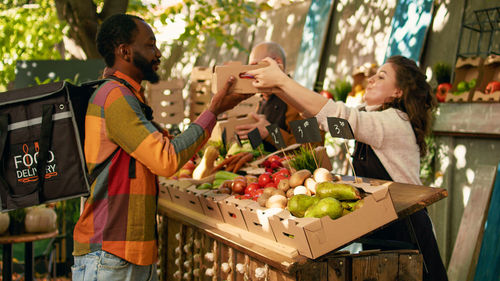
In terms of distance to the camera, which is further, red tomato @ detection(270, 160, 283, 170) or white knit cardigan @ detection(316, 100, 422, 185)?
red tomato @ detection(270, 160, 283, 170)

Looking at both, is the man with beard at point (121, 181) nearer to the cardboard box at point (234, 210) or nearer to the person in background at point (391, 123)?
the cardboard box at point (234, 210)

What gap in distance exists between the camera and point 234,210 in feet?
7.18

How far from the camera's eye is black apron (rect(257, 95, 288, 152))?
3594 mm

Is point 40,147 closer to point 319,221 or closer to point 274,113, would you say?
point 319,221

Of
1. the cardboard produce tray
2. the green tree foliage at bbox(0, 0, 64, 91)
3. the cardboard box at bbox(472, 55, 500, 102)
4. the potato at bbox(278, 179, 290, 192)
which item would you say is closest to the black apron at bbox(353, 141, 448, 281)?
the cardboard produce tray

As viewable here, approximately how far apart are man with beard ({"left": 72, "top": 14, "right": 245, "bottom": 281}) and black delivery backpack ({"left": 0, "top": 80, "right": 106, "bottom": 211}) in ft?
0.21

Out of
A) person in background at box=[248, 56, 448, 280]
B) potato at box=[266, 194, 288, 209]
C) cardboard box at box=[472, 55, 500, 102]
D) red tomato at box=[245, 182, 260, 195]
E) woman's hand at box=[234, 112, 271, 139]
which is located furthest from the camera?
cardboard box at box=[472, 55, 500, 102]

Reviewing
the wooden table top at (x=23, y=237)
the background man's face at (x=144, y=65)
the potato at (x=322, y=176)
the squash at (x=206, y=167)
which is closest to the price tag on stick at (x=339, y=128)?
the potato at (x=322, y=176)

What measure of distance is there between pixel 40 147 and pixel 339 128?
1284 mm

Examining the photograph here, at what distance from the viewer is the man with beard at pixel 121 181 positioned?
5.71 feet

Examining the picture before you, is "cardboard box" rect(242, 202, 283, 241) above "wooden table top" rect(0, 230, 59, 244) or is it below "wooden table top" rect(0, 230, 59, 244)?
above

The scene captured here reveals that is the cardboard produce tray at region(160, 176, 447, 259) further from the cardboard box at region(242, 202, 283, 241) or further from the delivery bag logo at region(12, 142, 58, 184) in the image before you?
the delivery bag logo at region(12, 142, 58, 184)

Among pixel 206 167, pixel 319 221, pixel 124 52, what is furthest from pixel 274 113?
pixel 319 221

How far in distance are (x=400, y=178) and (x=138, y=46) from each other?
1585 millimetres
